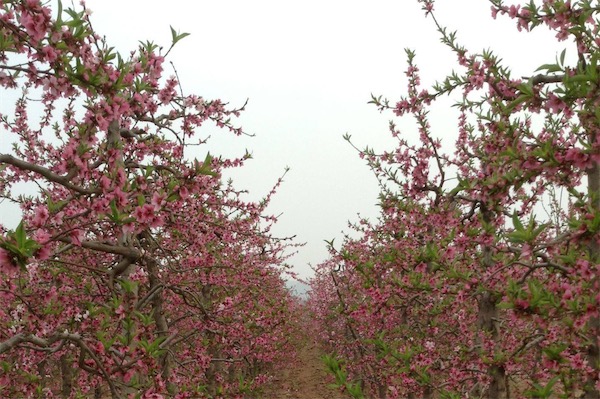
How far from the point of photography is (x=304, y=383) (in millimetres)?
20078

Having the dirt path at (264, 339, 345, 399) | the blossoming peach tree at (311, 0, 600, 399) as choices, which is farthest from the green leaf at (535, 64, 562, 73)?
the dirt path at (264, 339, 345, 399)

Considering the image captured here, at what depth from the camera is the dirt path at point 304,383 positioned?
17.2m

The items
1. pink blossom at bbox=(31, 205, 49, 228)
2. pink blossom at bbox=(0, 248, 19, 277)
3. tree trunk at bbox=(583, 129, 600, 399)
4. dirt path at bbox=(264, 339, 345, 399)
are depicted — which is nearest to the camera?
pink blossom at bbox=(0, 248, 19, 277)

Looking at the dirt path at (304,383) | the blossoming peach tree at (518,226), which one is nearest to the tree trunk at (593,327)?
the blossoming peach tree at (518,226)

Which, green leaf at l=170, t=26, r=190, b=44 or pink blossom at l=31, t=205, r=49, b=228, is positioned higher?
green leaf at l=170, t=26, r=190, b=44

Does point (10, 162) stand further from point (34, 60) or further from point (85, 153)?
point (34, 60)

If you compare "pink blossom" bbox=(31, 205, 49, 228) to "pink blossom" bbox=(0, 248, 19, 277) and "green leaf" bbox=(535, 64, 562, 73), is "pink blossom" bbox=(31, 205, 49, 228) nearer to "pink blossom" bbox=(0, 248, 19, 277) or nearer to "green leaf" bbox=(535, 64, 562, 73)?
"pink blossom" bbox=(0, 248, 19, 277)

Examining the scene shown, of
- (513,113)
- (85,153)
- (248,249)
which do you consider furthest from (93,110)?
(248,249)

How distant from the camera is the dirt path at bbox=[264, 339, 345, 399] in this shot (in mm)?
17250

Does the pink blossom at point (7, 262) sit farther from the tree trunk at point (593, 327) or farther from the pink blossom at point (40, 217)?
the tree trunk at point (593, 327)

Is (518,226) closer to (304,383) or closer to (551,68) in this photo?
(551,68)

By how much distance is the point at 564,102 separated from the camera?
345cm

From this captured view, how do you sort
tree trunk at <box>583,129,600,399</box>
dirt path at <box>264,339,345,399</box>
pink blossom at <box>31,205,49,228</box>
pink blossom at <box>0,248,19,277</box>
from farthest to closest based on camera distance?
dirt path at <box>264,339,345,399</box> → tree trunk at <box>583,129,600,399</box> → pink blossom at <box>31,205,49,228</box> → pink blossom at <box>0,248,19,277</box>

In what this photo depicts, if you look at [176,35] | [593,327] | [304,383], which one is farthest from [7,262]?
[304,383]
